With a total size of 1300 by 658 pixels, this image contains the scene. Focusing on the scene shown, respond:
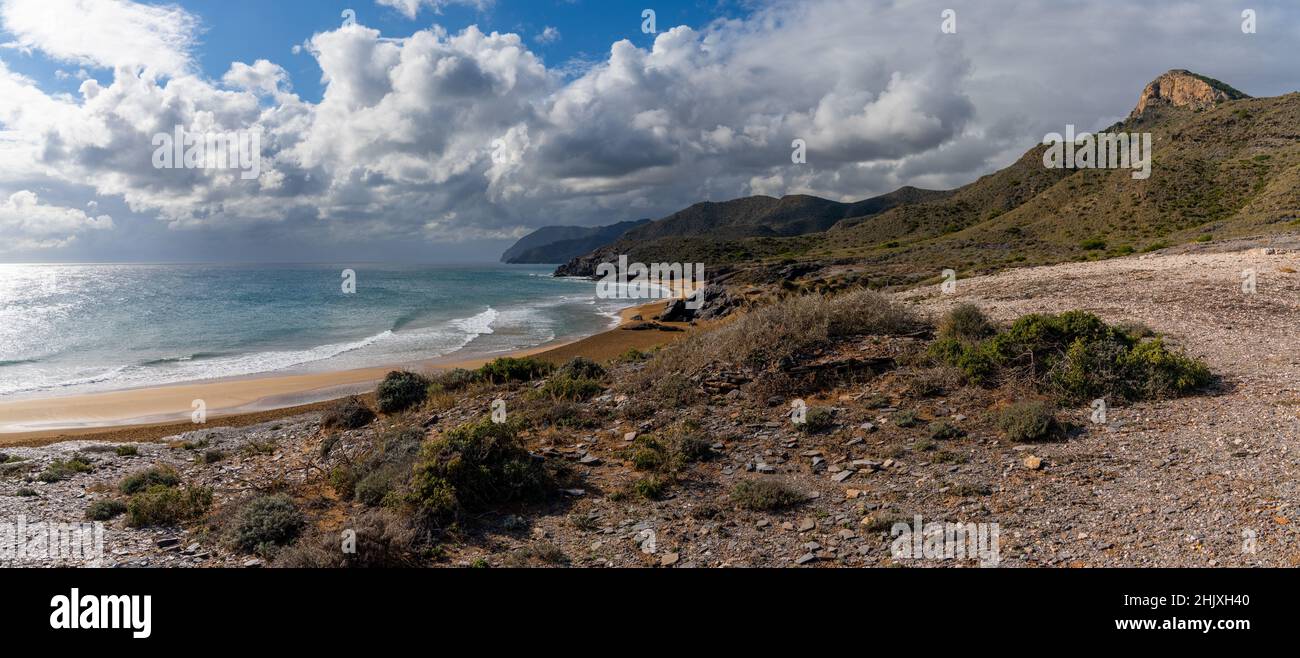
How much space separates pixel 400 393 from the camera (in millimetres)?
13766

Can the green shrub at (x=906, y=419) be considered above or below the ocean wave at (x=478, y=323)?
below

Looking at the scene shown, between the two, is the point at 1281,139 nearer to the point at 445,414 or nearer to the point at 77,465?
the point at 445,414

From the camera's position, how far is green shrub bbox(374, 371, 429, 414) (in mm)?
13586

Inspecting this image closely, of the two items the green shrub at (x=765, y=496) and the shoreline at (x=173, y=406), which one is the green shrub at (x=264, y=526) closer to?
the green shrub at (x=765, y=496)

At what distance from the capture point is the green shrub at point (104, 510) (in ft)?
23.8

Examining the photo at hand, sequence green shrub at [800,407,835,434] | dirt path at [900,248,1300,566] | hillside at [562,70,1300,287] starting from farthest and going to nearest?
hillside at [562,70,1300,287] → green shrub at [800,407,835,434] → dirt path at [900,248,1300,566]

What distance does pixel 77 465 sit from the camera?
10016 mm

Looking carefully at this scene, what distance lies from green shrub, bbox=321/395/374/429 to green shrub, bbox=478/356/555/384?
260 centimetres

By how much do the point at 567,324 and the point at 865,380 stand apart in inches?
1286

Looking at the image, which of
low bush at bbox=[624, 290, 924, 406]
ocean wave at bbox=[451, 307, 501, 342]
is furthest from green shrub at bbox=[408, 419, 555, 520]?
ocean wave at bbox=[451, 307, 501, 342]

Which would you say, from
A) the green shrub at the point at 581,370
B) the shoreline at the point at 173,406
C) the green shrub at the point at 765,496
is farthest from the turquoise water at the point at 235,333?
the green shrub at the point at 765,496

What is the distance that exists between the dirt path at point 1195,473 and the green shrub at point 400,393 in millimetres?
12008

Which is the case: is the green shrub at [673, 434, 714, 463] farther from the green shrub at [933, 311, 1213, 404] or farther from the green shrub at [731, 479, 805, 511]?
the green shrub at [933, 311, 1213, 404]

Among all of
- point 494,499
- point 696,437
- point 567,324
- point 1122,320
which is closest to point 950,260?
point 567,324
